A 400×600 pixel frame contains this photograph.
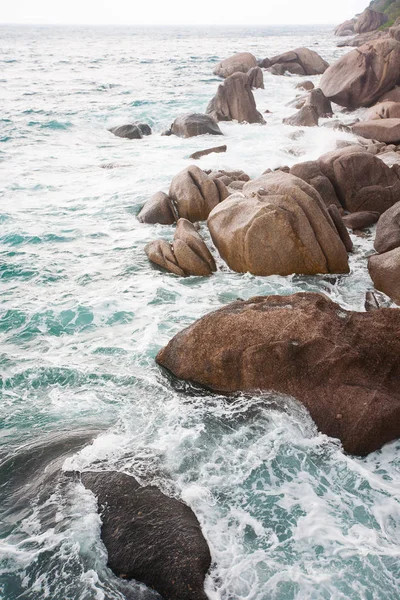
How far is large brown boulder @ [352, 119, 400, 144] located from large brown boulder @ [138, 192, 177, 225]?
9.94m

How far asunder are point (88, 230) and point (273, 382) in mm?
8582

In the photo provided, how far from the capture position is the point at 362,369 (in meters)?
6.68

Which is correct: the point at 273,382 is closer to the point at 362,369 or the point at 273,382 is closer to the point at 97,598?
the point at 362,369

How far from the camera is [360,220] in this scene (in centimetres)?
1273

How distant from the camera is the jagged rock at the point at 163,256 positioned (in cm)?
1126

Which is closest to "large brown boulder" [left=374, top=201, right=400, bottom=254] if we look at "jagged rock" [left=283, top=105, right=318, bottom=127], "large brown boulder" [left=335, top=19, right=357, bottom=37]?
"jagged rock" [left=283, top=105, right=318, bottom=127]

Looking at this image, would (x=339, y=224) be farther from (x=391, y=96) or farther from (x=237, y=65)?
(x=237, y=65)

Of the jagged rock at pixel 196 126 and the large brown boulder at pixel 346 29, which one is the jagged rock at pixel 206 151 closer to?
the jagged rock at pixel 196 126

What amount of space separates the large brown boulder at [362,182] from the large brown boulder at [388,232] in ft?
6.82

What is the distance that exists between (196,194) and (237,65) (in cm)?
3185

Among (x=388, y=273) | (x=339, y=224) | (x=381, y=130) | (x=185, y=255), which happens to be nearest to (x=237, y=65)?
(x=381, y=130)

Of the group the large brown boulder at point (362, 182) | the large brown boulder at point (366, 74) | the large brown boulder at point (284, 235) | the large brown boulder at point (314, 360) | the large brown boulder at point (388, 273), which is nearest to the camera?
the large brown boulder at point (314, 360)

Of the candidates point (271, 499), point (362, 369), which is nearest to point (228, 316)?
point (362, 369)

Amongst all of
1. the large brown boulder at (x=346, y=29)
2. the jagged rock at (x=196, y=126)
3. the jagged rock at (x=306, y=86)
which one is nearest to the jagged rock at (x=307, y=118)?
the jagged rock at (x=196, y=126)
